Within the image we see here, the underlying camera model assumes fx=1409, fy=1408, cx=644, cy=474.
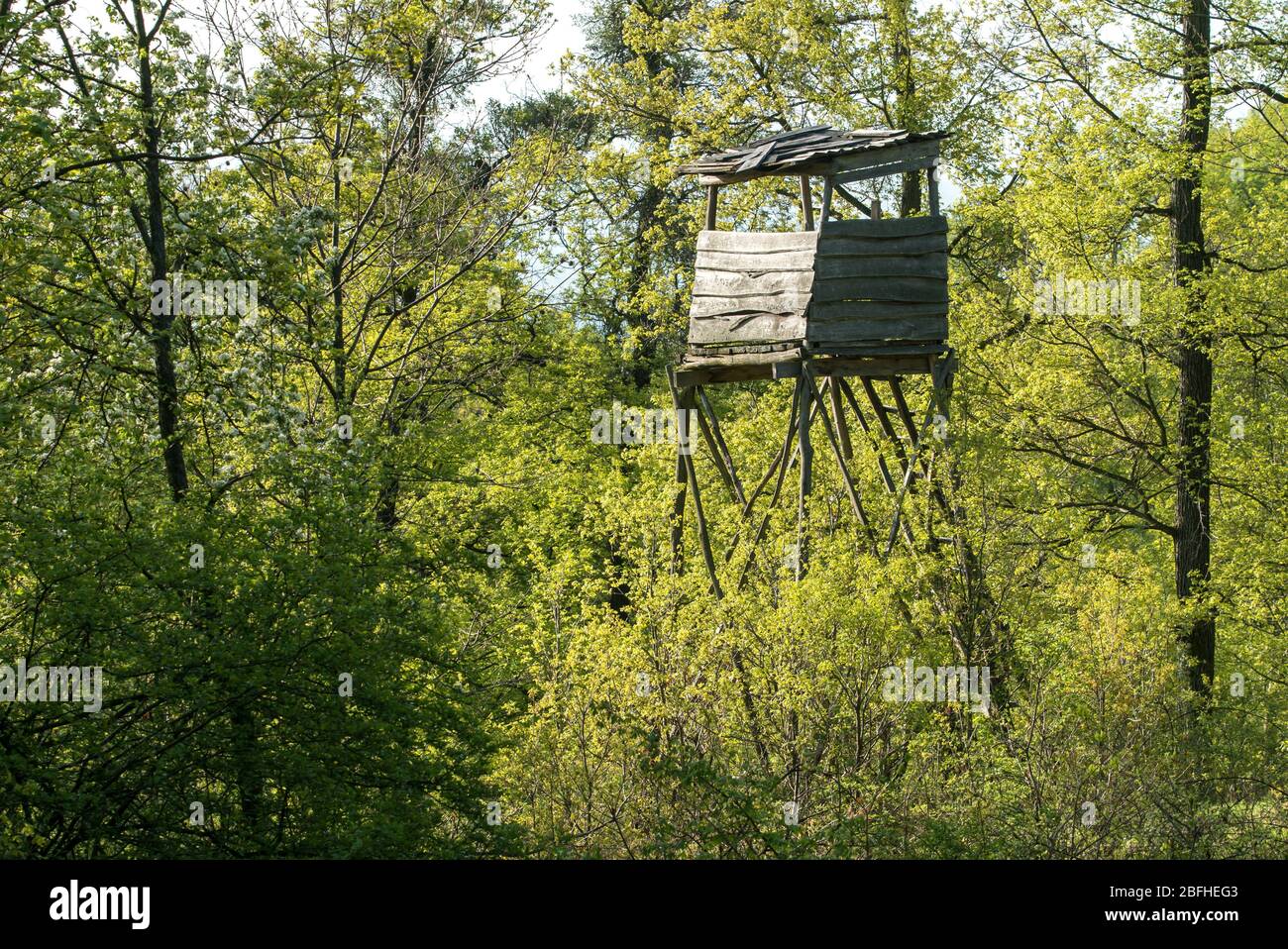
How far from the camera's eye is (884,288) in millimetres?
14797

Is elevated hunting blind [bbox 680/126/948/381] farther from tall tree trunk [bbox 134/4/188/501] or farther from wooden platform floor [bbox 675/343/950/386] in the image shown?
tall tree trunk [bbox 134/4/188/501]

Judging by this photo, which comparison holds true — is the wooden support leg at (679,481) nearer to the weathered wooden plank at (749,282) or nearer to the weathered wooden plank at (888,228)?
the weathered wooden plank at (749,282)

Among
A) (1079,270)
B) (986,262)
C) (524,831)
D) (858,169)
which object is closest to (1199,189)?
(1079,270)

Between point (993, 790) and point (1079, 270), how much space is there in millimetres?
9730

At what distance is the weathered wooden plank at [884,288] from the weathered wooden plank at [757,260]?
0.31 metres

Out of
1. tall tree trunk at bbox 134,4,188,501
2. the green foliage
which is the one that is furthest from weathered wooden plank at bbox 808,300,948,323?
tall tree trunk at bbox 134,4,188,501

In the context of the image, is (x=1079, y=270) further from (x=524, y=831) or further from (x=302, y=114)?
(x=524, y=831)

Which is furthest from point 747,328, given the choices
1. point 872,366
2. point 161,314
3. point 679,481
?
point 161,314

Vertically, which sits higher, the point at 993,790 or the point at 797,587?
the point at 797,587

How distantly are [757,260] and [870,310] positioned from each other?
132 centimetres

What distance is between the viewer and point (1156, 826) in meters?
11.1

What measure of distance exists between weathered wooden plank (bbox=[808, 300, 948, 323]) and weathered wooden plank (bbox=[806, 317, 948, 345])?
0.15ft

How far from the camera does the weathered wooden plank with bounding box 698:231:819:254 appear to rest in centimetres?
1477

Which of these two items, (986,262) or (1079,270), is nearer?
(1079,270)
